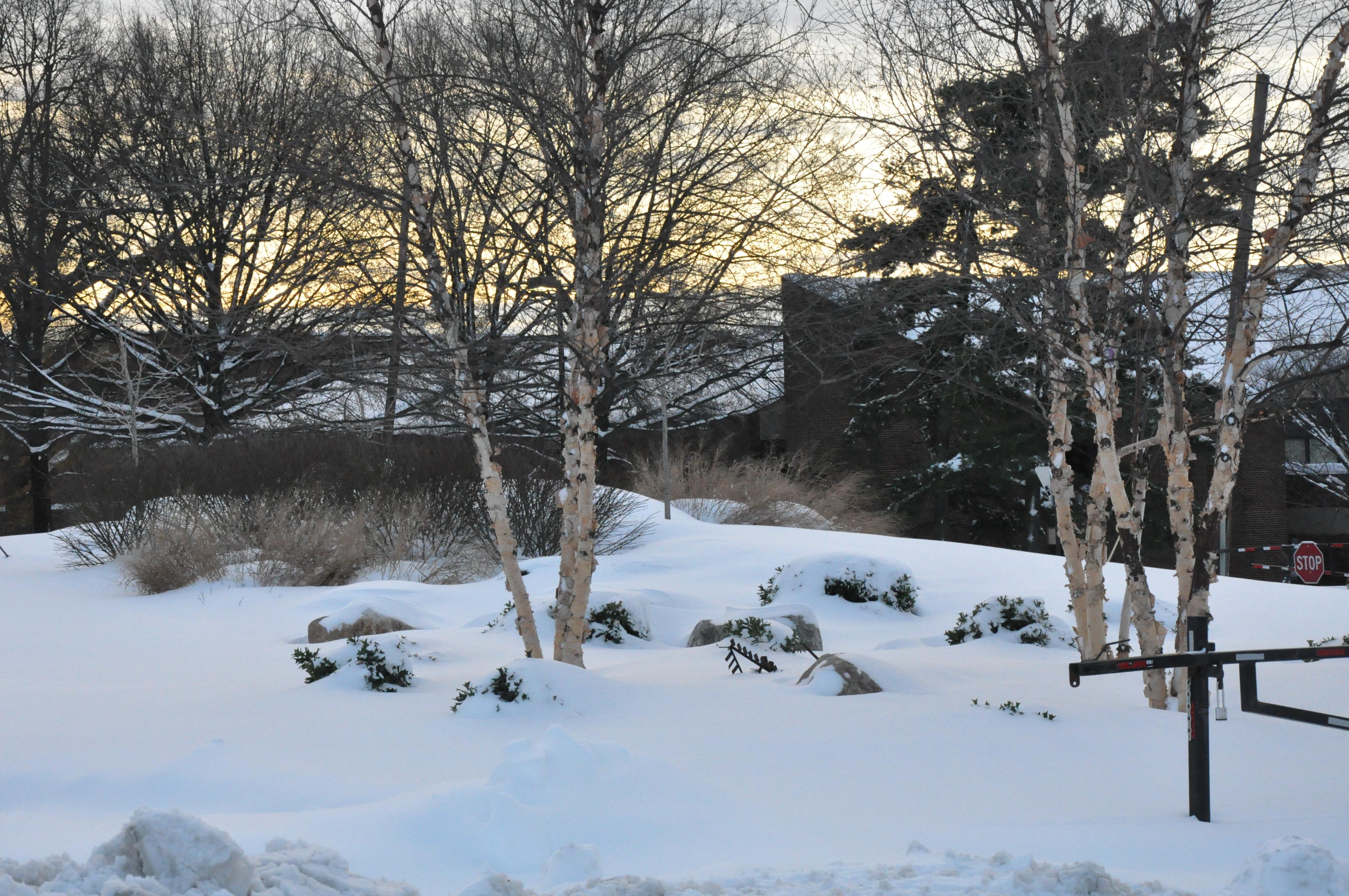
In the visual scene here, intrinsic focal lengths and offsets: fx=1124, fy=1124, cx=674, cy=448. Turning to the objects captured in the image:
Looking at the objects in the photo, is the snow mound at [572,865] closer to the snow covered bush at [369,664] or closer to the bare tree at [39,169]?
the snow covered bush at [369,664]

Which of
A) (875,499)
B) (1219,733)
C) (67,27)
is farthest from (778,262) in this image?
(67,27)

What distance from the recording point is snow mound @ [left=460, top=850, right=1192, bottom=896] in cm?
329

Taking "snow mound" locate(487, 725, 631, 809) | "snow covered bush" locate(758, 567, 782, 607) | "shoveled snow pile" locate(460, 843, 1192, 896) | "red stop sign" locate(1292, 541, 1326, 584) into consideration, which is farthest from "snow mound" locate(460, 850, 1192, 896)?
"red stop sign" locate(1292, 541, 1326, 584)

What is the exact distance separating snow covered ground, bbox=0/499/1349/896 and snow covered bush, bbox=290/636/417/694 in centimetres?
10

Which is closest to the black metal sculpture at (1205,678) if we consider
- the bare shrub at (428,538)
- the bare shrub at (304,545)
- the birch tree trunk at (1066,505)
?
the birch tree trunk at (1066,505)

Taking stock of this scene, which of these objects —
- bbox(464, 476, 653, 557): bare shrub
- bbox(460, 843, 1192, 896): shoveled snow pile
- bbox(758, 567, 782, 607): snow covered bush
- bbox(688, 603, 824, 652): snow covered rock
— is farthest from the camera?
bbox(464, 476, 653, 557): bare shrub

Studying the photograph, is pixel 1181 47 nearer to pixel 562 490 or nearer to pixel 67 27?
pixel 562 490

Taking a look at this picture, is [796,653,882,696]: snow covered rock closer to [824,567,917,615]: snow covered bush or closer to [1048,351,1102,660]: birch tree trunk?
[1048,351,1102,660]: birch tree trunk

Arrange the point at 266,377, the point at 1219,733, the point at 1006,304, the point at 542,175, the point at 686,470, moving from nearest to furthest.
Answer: the point at 1219,733, the point at 1006,304, the point at 542,175, the point at 266,377, the point at 686,470

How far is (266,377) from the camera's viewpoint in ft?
67.3

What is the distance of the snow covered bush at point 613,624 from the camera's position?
9781 millimetres

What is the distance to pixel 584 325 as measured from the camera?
22.8 ft

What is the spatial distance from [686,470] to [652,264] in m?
17.2

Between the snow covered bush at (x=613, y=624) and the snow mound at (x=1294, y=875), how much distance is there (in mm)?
6787
